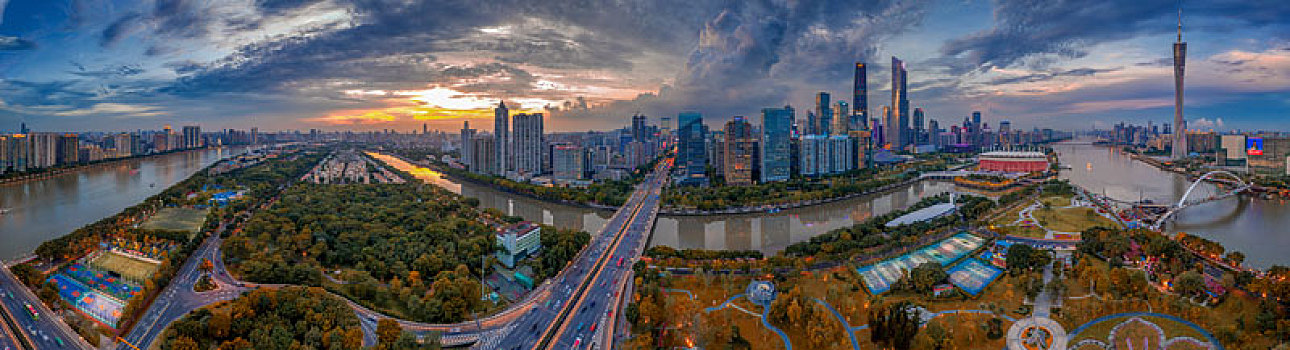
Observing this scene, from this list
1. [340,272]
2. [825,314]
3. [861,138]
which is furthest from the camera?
[861,138]

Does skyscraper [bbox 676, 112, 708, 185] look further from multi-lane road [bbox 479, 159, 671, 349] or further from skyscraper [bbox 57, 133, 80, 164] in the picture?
skyscraper [bbox 57, 133, 80, 164]

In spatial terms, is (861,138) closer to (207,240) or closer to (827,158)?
(827,158)

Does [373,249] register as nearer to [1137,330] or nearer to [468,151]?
[1137,330]

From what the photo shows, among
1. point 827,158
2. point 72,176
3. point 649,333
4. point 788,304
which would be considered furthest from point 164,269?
point 72,176

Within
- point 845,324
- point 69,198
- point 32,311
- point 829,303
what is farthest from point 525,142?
point 845,324

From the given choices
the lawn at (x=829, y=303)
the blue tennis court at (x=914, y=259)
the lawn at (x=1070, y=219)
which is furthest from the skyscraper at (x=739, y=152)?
the lawn at (x=829, y=303)
